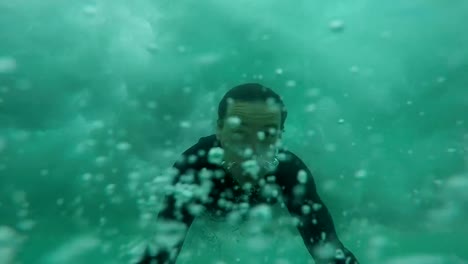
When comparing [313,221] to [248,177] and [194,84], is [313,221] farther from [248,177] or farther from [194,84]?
[194,84]

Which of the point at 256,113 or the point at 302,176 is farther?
the point at 302,176

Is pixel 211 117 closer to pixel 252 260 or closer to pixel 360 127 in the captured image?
pixel 360 127

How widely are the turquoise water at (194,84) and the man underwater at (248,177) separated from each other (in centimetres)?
385

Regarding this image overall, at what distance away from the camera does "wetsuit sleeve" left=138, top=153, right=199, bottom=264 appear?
12.8 ft

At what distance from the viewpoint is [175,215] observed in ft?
14.1

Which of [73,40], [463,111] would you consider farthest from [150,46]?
[463,111]

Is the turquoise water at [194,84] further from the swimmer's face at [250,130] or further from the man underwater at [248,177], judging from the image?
the swimmer's face at [250,130]

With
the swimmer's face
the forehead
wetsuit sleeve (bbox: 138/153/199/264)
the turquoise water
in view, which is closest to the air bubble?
the swimmer's face

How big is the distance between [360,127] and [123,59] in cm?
756

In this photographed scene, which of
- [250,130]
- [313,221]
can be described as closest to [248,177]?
[250,130]

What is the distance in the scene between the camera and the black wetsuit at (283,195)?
171 inches

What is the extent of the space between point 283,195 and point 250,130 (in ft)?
3.17

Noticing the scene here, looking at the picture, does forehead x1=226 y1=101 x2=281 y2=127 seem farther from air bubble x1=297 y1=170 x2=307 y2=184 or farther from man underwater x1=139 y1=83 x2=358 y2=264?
air bubble x1=297 y1=170 x2=307 y2=184

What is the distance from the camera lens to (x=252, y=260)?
81.8ft
